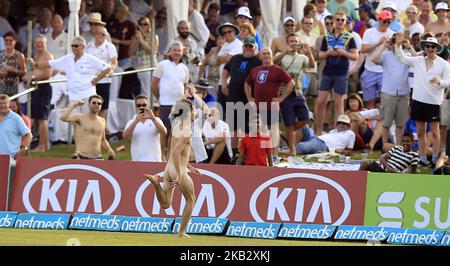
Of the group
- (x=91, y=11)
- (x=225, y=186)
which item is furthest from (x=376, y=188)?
(x=91, y=11)

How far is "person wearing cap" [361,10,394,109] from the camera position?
2582 centimetres

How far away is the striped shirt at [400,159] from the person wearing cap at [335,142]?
2015 mm

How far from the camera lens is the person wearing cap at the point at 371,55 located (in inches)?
1016

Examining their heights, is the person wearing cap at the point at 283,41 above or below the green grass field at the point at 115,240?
above

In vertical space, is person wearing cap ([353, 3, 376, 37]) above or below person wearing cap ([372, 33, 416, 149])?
above

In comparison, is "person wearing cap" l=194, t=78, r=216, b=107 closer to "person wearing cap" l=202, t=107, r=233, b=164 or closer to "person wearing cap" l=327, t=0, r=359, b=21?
"person wearing cap" l=202, t=107, r=233, b=164

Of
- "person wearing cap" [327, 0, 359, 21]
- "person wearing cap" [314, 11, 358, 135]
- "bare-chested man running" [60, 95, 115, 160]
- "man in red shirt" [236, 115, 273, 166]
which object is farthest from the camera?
"person wearing cap" [327, 0, 359, 21]

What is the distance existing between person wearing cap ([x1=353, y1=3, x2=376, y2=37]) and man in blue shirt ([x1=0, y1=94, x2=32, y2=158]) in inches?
290

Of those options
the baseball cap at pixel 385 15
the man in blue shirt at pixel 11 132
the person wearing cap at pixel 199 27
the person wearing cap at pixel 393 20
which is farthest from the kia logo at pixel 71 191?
Result: the person wearing cap at pixel 393 20

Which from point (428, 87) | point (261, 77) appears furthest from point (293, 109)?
point (428, 87)

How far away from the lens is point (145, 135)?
2306 centimetres

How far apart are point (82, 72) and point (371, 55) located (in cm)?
501

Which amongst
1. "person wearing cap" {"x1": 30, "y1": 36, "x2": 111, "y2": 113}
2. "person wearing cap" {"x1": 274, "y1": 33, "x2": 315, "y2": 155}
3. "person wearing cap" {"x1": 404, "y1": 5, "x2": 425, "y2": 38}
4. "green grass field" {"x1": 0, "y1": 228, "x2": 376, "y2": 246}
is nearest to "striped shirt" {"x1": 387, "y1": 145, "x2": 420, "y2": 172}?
"person wearing cap" {"x1": 274, "y1": 33, "x2": 315, "y2": 155}

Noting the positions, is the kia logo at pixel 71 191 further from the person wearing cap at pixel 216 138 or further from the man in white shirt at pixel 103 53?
the man in white shirt at pixel 103 53
